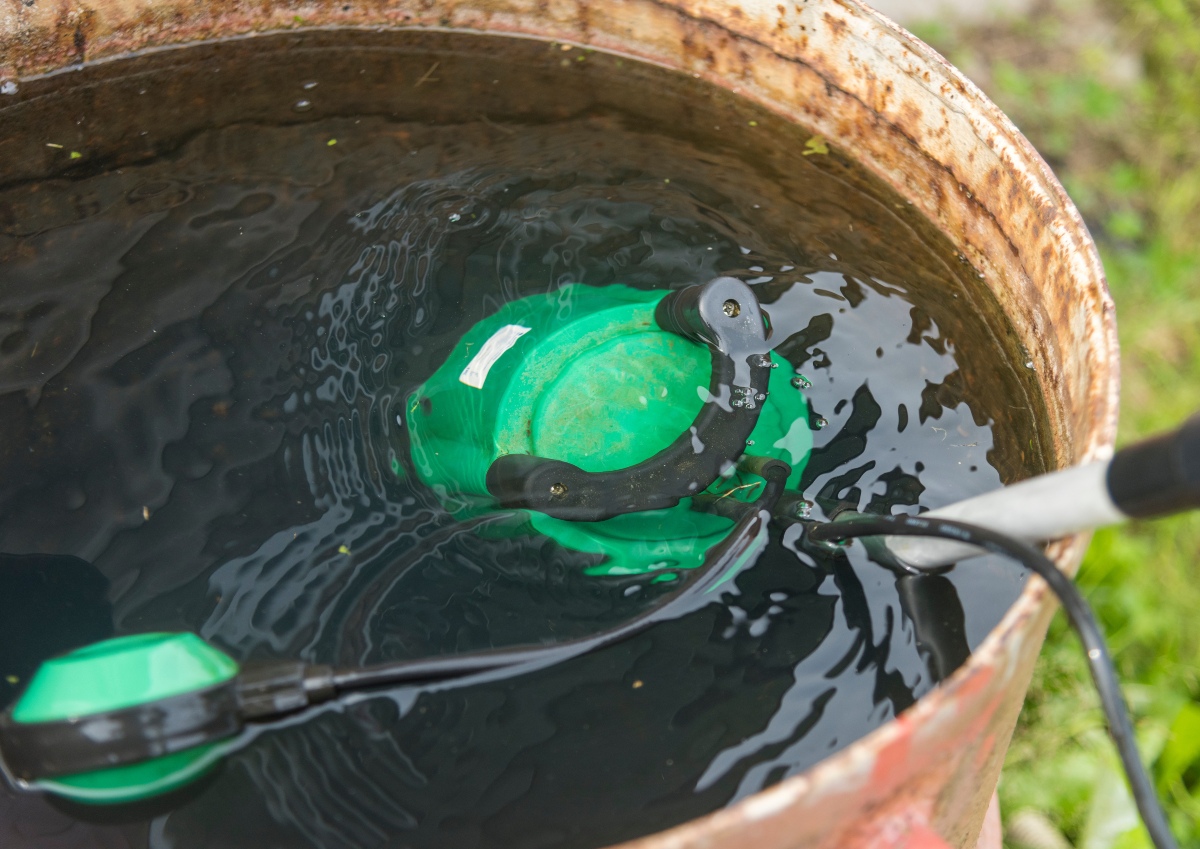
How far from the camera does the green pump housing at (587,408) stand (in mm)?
902

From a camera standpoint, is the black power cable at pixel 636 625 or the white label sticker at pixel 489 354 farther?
the white label sticker at pixel 489 354

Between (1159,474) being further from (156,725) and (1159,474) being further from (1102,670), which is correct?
(156,725)

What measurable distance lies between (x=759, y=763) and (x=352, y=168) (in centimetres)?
87

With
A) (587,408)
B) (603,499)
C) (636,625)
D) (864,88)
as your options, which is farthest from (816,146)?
(636,625)

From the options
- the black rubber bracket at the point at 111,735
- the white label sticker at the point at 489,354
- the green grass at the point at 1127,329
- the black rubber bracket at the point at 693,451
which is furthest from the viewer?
the green grass at the point at 1127,329

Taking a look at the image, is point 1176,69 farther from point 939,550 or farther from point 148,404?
point 148,404

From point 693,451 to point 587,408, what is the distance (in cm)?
15

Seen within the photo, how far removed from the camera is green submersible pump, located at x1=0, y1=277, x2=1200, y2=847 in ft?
1.85

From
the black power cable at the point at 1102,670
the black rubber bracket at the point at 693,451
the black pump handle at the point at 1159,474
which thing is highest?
the black rubber bracket at the point at 693,451

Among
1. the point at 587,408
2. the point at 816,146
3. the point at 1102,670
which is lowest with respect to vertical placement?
the point at 1102,670

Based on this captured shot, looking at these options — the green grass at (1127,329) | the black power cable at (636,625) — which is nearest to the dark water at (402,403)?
the black power cable at (636,625)

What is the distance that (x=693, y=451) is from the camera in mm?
899

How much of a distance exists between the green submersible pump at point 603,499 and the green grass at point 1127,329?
0.69 meters

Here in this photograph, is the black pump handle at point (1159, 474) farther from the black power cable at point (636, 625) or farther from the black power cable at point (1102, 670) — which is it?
the black power cable at point (636, 625)
